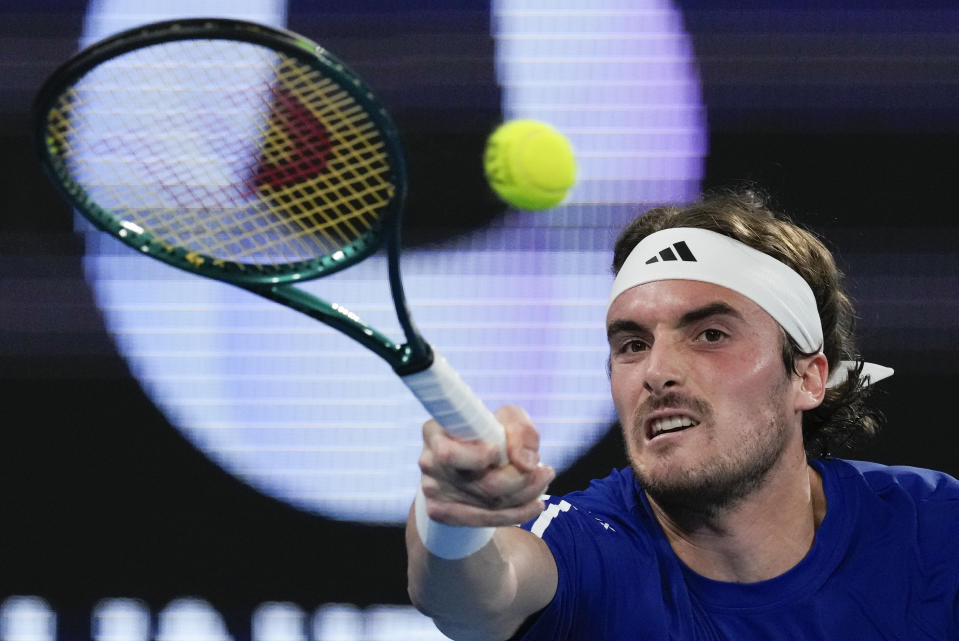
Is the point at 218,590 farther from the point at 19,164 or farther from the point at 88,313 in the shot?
the point at 19,164

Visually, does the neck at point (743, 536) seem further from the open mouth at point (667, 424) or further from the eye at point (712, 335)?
the eye at point (712, 335)

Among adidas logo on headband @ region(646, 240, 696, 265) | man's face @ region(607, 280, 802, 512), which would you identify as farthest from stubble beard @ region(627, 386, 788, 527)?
adidas logo on headband @ region(646, 240, 696, 265)

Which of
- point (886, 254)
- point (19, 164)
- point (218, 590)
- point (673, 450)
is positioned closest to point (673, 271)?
point (673, 450)

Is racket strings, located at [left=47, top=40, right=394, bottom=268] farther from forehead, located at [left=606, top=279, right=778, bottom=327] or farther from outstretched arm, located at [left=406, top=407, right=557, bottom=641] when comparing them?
outstretched arm, located at [left=406, top=407, right=557, bottom=641]

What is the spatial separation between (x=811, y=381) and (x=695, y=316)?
0.35 metres

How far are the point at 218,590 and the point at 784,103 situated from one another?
78.6 inches

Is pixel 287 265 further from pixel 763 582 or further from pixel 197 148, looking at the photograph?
pixel 197 148

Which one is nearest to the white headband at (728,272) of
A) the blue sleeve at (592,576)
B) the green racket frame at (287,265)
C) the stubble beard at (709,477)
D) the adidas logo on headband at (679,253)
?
the adidas logo on headband at (679,253)

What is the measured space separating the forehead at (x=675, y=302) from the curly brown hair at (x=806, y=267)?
0.34 feet

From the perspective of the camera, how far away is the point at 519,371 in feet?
10.3

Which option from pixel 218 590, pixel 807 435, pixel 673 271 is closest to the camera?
pixel 673 271

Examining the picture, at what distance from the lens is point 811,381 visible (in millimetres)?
2379

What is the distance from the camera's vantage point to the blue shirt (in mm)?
1999

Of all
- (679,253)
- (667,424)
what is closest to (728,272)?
(679,253)
